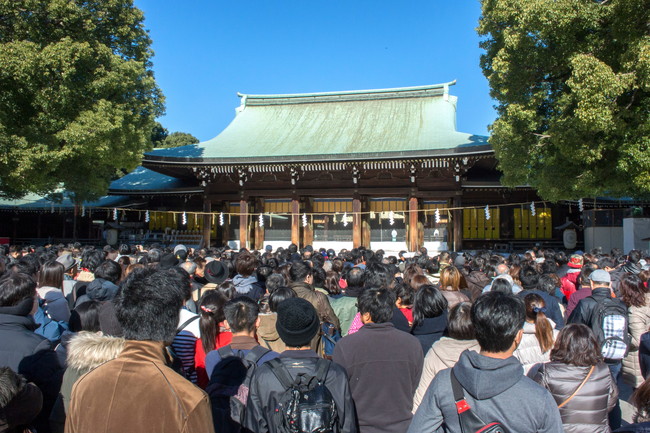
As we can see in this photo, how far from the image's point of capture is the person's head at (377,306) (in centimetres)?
330

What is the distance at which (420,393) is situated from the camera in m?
2.96

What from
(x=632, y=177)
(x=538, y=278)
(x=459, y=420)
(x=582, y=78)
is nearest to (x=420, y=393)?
(x=459, y=420)

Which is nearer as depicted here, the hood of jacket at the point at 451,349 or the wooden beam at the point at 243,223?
the hood of jacket at the point at 451,349

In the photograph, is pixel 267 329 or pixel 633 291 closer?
pixel 267 329

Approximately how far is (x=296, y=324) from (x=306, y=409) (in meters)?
0.58

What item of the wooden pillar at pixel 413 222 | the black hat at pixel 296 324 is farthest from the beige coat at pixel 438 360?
the wooden pillar at pixel 413 222

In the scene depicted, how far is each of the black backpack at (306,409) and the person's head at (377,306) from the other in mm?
1075

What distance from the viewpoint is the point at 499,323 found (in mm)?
2258

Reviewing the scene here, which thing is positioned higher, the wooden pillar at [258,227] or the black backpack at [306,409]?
the wooden pillar at [258,227]

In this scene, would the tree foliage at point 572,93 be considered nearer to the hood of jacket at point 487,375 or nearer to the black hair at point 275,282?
the black hair at point 275,282

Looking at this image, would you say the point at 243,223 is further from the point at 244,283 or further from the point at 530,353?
the point at 530,353

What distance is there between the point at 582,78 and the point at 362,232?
1107 centimetres

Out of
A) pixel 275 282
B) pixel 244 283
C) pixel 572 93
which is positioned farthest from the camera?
pixel 572 93

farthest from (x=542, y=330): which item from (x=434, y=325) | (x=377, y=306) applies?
(x=377, y=306)
